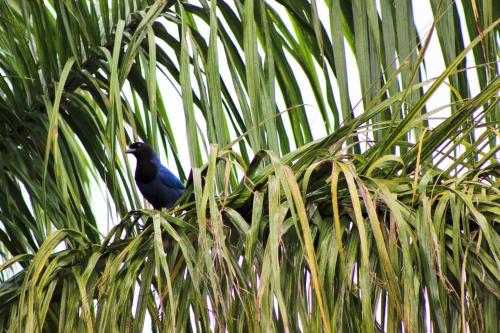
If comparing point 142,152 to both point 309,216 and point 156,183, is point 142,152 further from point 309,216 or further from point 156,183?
point 309,216

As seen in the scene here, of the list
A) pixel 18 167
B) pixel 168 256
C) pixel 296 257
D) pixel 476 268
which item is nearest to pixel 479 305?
→ pixel 476 268

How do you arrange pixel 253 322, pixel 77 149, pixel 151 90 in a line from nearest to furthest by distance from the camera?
pixel 253 322
pixel 151 90
pixel 77 149

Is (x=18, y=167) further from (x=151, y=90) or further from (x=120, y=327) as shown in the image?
(x=120, y=327)

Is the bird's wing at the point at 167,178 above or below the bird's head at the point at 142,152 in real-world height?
below

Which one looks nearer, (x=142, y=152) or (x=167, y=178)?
(x=142, y=152)

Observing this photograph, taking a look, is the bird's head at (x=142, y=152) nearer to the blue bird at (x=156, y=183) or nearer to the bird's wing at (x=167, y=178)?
the blue bird at (x=156, y=183)

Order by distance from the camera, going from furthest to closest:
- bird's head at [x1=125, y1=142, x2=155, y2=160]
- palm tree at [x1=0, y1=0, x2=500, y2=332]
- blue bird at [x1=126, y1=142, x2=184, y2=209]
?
blue bird at [x1=126, y1=142, x2=184, y2=209]
bird's head at [x1=125, y1=142, x2=155, y2=160]
palm tree at [x1=0, y1=0, x2=500, y2=332]

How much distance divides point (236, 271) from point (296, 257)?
142mm

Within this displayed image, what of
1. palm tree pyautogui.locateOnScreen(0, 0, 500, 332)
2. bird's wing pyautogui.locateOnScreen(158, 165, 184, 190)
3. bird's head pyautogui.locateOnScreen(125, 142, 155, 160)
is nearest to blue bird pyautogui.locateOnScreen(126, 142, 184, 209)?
bird's wing pyautogui.locateOnScreen(158, 165, 184, 190)

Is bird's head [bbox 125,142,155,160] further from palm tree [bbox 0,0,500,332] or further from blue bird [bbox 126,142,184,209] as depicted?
palm tree [bbox 0,0,500,332]

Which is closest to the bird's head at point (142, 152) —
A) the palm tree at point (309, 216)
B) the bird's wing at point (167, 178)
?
the bird's wing at point (167, 178)

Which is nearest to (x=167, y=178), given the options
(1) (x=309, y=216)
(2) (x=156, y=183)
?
(2) (x=156, y=183)

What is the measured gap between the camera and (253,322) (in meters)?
2.17

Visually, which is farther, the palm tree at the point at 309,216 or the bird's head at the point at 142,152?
the bird's head at the point at 142,152
